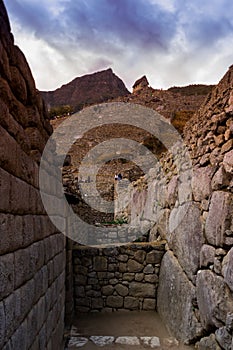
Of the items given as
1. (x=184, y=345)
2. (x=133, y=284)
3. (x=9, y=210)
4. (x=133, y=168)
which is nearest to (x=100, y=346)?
(x=184, y=345)

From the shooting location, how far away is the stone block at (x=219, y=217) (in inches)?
120

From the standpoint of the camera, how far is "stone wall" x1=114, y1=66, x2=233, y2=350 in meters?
3.07

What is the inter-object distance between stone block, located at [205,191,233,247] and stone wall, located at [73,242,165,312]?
7.53ft

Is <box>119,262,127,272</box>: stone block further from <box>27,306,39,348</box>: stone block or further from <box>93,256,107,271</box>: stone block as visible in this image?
<box>27,306,39,348</box>: stone block

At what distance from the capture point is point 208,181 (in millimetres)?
3590

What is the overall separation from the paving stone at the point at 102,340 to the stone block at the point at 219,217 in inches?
86.0

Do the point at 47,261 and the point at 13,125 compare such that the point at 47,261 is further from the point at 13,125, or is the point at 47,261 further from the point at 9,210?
the point at 13,125

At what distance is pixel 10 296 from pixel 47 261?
1.25 m

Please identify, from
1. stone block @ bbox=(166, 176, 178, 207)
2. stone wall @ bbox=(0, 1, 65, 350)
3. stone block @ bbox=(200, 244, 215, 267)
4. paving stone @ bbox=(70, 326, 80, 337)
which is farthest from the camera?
stone block @ bbox=(166, 176, 178, 207)

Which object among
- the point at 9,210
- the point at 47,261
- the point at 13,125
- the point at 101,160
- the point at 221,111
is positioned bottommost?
the point at 47,261

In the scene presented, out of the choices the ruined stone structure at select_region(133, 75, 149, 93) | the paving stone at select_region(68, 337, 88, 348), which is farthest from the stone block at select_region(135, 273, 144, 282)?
the ruined stone structure at select_region(133, 75, 149, 93)

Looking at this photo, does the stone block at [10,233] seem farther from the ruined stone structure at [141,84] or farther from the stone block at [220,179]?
the ruined stone structure at [141,84]

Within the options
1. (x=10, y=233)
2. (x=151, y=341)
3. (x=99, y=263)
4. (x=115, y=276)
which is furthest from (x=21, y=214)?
(x=115, y=276)

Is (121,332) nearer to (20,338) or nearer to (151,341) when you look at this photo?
(151,341)
